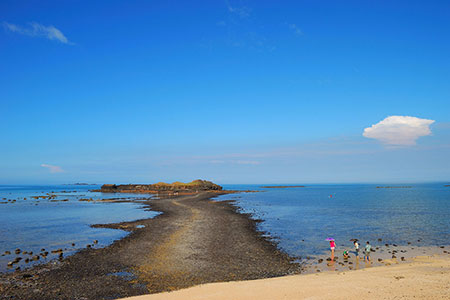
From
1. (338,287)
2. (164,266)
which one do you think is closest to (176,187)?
(164,266)

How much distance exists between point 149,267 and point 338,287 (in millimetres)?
13546

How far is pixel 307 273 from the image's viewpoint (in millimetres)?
21562

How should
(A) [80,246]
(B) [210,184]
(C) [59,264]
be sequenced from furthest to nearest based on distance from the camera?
1. (B) [210,184]
2. (A) [80,246]
3. (C) [59,264]

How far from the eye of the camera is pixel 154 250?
27.7 metres

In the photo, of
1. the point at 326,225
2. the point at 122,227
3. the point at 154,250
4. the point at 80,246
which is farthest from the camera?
the point at 326,225

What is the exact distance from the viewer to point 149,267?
22.3 metres

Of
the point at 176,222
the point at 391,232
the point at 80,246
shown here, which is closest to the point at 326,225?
the point at 391,232

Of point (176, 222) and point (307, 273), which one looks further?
point (176, 222)

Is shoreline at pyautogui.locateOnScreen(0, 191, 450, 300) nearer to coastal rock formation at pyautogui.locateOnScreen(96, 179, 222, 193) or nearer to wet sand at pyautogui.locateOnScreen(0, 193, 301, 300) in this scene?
wet sand at pyautogui.locateOnScreen(0, 193, 301, 300)

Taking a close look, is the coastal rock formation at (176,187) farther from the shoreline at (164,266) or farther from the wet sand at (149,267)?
the wet sand at (149,267)

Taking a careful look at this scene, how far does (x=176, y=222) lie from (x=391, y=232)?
3078 centimetres

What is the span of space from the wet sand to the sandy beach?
2.04 m

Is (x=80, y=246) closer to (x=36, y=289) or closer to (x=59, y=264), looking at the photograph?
(x=59, y=264)

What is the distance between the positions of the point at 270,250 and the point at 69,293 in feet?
58.5
